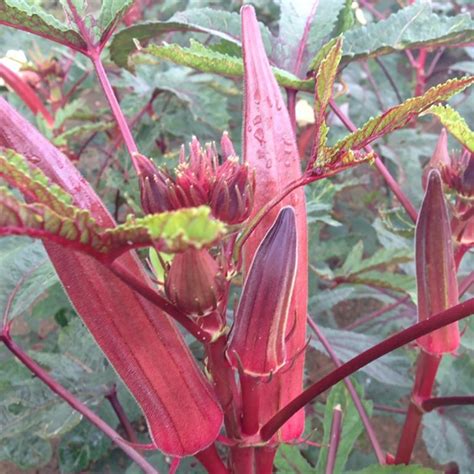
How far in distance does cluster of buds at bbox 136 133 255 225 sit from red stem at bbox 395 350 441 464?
334 mm

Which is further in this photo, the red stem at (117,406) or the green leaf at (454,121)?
the red stem at (117,406)

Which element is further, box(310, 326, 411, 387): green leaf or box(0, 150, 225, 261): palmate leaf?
box(310, 326, 411, 387): green leaf

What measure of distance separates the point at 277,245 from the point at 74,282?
153 mm

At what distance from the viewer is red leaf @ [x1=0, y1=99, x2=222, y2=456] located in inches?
18.8

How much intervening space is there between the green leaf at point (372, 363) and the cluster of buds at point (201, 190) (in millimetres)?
530

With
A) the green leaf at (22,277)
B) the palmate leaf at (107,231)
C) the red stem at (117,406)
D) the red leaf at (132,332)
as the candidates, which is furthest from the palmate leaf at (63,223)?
the red stem at (117,406)

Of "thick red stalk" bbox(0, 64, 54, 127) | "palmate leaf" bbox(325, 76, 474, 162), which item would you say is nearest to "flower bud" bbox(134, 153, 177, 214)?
"palmate leaf" bbox(325, 76, 474, 162)

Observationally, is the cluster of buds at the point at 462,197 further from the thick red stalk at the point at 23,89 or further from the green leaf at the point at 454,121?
the thick red stalk at the point at 23,89

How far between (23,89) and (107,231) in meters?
0.96

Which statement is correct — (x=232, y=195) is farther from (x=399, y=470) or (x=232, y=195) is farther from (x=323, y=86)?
(x=399, y=470)

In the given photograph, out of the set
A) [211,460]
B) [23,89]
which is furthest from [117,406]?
[23,89]

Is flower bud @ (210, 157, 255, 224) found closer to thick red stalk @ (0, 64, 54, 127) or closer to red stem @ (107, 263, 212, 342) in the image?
red stem @ (107, 263, 212, 342)

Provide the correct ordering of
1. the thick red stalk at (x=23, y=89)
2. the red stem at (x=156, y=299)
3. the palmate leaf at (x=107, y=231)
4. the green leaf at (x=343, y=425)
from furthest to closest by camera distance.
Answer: the thick red stalk at (x=23, y=89) < the green leaf at (x=343, y=425) < the red stem at (x=156, y=299) < the palmate leaf at (x=107, y=231)

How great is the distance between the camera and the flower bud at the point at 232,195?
1.39ft
